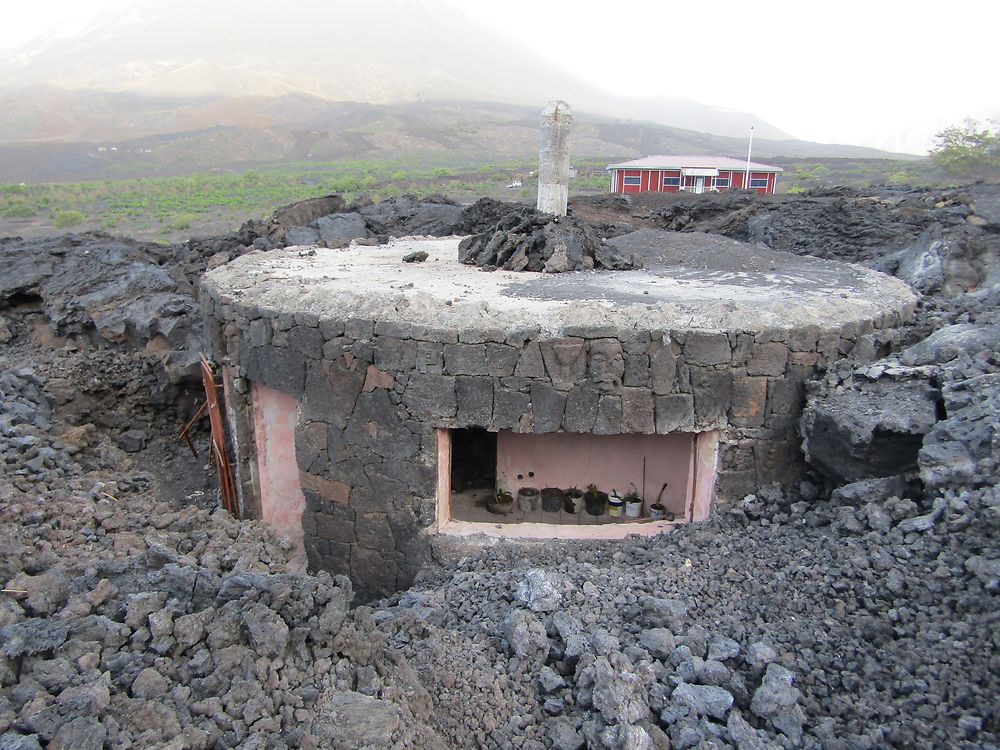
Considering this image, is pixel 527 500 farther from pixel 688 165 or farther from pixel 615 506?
pixel 688 165

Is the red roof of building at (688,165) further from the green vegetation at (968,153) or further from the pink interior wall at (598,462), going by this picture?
the pink interior wall at (598,462)

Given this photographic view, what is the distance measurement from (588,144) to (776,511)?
2528 inches

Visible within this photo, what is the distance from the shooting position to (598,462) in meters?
6.75

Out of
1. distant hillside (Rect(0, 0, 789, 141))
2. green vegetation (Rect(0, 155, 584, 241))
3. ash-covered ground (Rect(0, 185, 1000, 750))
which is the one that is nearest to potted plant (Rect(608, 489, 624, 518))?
ash-covered ground (Rect(0, 185, 1000, 750))

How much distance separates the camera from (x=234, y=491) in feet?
24.6

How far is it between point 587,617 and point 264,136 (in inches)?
2408

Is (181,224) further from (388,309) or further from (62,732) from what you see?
(62,732)

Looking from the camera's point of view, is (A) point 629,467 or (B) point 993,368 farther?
(A) point 629,467

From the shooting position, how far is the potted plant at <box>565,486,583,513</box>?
22.2ft

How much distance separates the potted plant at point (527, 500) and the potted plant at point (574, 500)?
0.29 m

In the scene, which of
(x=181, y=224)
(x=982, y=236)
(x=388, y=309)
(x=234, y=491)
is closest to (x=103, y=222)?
(x=181, y=224)

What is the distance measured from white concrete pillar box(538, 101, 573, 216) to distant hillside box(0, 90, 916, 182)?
42841 millimetres

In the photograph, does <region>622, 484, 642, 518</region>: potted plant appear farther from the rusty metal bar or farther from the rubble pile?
the rusty metal bar

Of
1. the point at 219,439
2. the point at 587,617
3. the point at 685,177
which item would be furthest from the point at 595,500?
the point at 685,177
